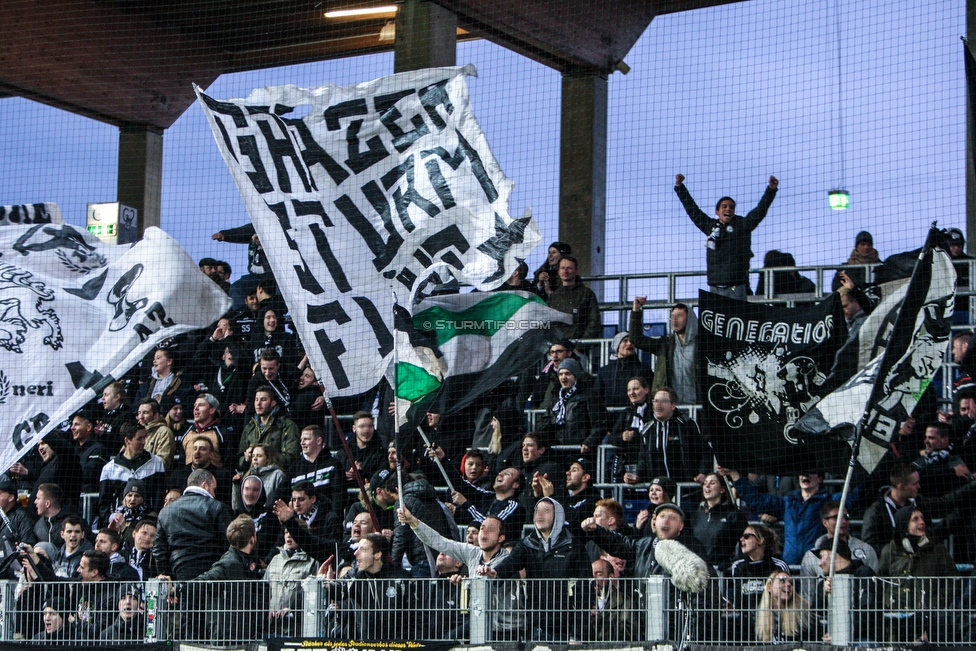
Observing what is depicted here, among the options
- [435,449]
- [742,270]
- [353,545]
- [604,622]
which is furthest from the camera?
[742,270]

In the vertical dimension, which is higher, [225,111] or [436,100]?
[436,100]

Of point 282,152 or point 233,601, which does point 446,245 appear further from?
point 233,601

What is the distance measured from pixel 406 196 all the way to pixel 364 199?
14.1 inches

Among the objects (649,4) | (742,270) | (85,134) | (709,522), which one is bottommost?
(709,522)

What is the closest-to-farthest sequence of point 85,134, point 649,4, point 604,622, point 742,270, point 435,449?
point 604,622 < point 435,449 < point 742,270 < point 649,4 < point 85,134

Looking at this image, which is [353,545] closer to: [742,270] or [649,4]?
[742,270]

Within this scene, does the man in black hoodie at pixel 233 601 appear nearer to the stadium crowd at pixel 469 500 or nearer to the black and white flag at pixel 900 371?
the stadium crowd at pixel 469 500

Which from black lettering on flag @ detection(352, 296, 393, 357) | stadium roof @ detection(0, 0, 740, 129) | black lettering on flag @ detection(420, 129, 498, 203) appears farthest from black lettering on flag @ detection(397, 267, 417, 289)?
stadium roof @ detection(0, 0, 740, 129)

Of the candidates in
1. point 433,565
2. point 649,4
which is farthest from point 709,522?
point 649,4

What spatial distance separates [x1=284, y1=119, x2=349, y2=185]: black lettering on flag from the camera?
10.8 meters

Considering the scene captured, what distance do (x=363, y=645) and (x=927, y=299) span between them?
4.15 metres

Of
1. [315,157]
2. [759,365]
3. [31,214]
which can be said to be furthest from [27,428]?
[759,365]

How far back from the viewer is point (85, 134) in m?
15.7

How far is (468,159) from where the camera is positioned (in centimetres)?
1052
